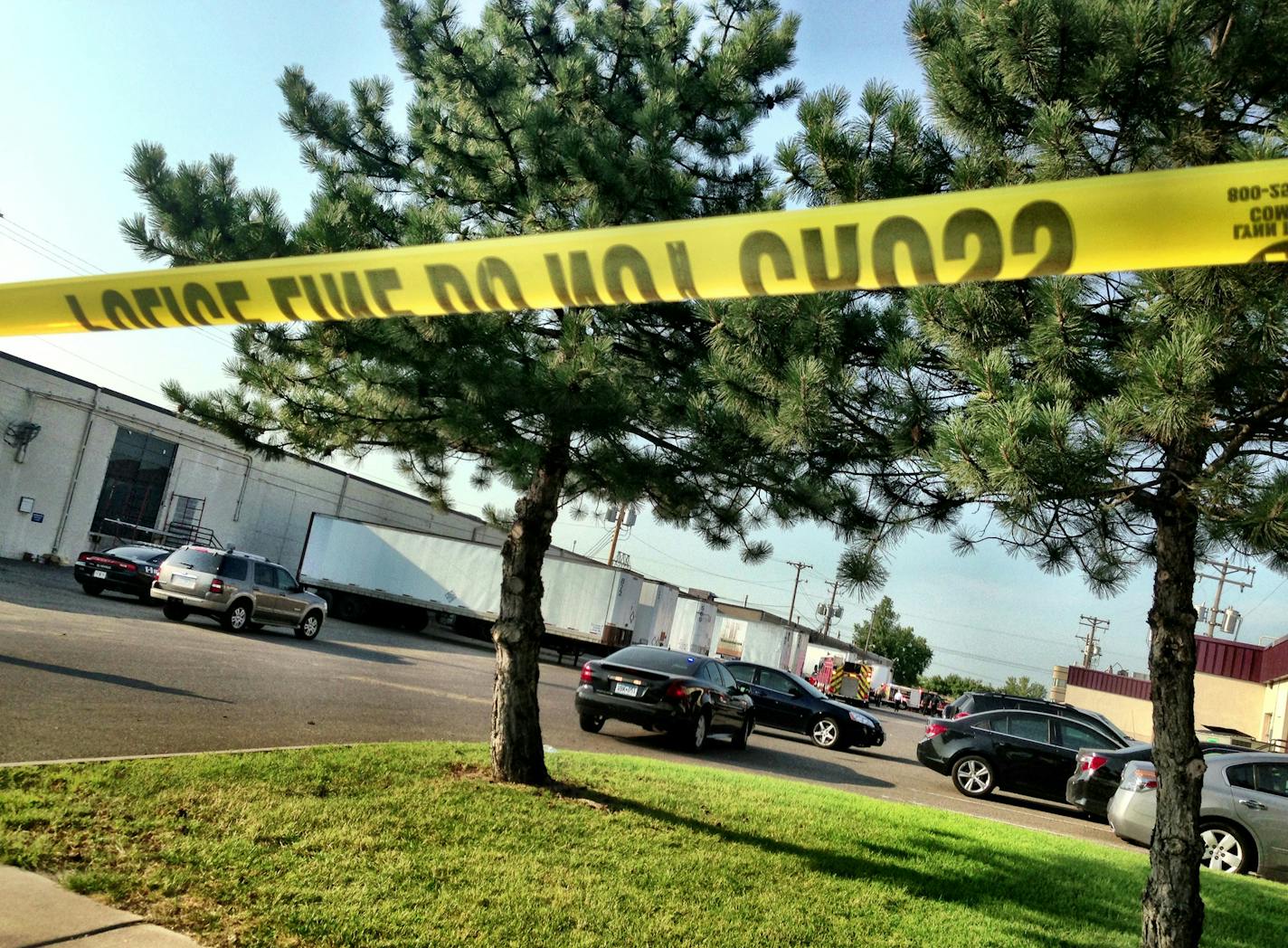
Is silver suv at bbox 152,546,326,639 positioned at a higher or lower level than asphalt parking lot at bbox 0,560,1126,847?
higher

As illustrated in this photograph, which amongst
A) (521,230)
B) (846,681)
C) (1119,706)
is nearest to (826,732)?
(521,230)

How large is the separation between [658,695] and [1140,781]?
6199 millimetres

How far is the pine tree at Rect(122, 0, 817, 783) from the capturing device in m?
6.67

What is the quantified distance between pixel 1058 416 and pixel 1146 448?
1.20m

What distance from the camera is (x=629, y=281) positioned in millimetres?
2791

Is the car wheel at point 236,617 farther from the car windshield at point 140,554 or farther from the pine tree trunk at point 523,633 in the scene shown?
the pine tree trunk at point 523,633

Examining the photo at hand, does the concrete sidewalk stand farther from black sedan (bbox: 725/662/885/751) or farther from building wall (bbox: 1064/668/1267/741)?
building wall (bbox: 1064/668/1267/741)

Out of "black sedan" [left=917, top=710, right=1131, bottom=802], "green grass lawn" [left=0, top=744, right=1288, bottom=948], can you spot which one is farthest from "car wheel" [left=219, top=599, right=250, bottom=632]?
"black sedan" [left=917, top=710, right=1131, bottom=802]

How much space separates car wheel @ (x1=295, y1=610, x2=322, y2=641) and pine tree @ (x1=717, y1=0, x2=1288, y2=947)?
18225mm

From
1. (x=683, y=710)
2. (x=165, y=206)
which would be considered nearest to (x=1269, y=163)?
(x=165, y=206)

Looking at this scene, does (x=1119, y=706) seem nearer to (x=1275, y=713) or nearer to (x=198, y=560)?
(x=1275, y=713)

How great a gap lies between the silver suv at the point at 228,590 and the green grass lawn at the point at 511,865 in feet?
38.8

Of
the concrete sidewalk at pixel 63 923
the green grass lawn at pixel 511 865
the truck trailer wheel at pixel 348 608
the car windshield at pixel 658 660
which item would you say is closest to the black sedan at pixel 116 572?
the truck trailer wheel at pixel 348 608

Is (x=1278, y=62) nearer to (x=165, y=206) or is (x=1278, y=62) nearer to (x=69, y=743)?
(x=165, y=206)
